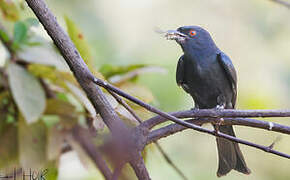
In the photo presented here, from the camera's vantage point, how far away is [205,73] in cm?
354

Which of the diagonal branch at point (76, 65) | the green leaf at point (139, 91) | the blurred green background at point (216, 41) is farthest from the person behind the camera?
the blurred green background at point (216, 41)

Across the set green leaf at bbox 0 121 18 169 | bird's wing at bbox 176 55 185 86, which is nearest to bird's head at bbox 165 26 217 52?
bird's wing at bbox 176 55 185 86

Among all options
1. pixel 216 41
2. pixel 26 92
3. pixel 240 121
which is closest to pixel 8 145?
pixel 26 92

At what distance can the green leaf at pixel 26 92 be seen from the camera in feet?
9.25

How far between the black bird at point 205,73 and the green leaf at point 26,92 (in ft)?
3.40

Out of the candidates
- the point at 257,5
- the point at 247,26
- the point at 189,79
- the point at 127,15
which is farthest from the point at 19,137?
the point at 257,5

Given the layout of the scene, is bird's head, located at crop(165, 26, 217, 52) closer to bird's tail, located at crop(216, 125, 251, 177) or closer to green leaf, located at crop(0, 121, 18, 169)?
bird's tail, located at crop(216, 125, 251, 177)

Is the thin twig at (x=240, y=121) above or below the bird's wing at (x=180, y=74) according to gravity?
below

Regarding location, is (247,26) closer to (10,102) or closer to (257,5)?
(257,5)

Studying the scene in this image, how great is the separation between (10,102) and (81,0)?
2.59m

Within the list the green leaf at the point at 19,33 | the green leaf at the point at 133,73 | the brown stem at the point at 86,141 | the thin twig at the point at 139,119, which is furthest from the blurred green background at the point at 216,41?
the thin twig at the point at 139,119

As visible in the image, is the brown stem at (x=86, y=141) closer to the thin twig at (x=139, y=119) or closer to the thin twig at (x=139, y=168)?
the thin twig at (x=139, y=119)

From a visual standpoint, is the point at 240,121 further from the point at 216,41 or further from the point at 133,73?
the point at 216,41

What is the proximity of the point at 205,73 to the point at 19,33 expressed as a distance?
4.37 feet
